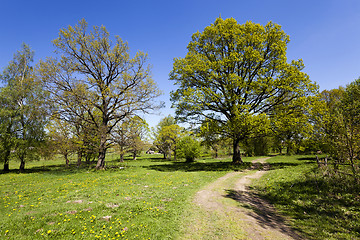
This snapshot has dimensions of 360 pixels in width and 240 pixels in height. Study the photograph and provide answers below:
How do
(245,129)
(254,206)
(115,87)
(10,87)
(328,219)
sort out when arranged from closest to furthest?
(328,219), (254,206), (245,129), (115,87), (10,87)

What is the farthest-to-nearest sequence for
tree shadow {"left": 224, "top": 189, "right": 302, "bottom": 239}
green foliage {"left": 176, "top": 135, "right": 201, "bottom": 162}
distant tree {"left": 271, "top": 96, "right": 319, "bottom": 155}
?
green foliage {"left": 176, "top": 135, "right": 201, "bottom": 162} < distant tree {"left": 271, "top": 96, "right": 319, "bottom": 155} < tree shadow {"left": 224, "top": 189, "right": 302, "bottom": 239}

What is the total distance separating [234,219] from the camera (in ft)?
22.1

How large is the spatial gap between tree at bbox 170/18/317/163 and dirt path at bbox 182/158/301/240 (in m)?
8.97

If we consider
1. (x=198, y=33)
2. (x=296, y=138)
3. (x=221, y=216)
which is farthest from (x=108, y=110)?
(x=296, y=138)

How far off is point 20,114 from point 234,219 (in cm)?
3126

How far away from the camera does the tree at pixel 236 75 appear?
58.5 feet

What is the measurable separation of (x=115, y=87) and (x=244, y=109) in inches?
632

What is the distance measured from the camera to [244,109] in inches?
731

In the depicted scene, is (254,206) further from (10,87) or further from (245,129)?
(10,87)

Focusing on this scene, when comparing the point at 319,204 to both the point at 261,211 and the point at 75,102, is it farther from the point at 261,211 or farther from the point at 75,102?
the point at 75,102

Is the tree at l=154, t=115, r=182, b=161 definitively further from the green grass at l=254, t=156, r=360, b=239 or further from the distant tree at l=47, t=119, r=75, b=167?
the green grass at l=254, t=156, r=360, b=239

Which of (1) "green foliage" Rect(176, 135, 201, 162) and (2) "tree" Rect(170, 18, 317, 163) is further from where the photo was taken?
(1) "green foliage" Rect(176, 135, 201, 162)

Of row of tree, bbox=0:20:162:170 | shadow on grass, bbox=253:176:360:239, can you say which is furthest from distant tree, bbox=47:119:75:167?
shadow on grass, bbox=253:176:360:239

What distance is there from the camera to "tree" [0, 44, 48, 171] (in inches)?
886
